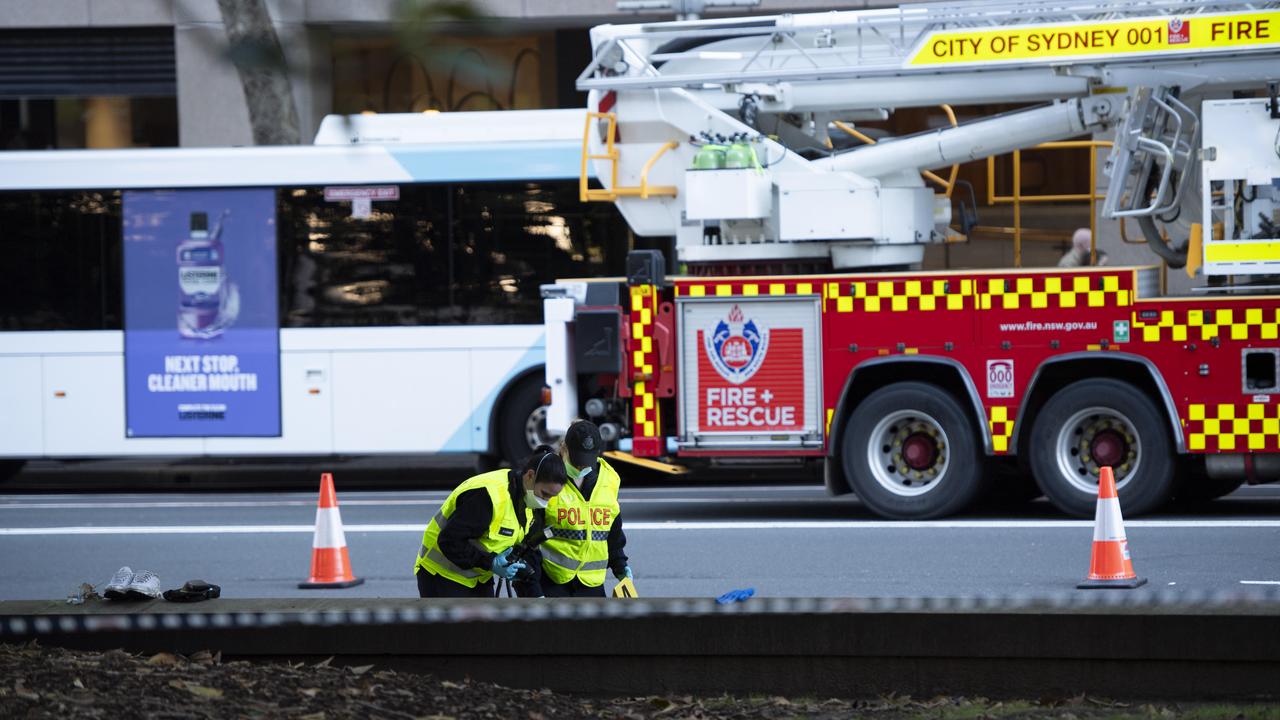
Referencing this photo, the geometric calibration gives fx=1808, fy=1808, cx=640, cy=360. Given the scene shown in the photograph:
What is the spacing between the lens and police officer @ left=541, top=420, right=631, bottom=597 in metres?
7.10

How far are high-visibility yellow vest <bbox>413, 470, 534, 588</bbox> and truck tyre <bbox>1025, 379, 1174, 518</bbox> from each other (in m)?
5.83

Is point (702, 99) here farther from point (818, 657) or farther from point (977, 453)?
point (818, 657)

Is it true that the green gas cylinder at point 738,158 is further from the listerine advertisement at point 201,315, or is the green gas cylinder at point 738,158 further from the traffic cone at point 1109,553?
the listerine advertisement at point 201,315

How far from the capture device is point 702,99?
1313 centimetres

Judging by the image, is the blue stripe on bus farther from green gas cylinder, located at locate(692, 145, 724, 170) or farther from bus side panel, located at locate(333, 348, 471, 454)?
green gas cylinder, located at locate(692, 145, 724, 170)

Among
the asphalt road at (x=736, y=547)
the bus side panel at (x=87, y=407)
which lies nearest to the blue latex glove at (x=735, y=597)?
the asphalt road at (x=736, y=547)

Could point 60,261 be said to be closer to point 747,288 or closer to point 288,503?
point 288,503

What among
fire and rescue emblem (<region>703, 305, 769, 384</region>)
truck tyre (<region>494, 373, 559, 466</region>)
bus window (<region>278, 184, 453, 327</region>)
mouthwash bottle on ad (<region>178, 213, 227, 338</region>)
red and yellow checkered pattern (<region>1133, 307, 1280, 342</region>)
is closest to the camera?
red and yellow checkered pattern (<region>1133, 307, 1280, 342</region>)

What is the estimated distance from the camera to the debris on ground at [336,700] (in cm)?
573

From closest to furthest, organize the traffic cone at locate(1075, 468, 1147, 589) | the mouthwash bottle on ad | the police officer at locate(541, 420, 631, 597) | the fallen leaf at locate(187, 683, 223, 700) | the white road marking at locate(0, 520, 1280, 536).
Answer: the fallen leaf at locate(187, 683, 223, 700), the police officer at locate(541, 420, 631, 597), the traffic cone at locate(1075, 468, 1147, 589), the white road marking at locate(0, 520, 1280, 536), the mouthwash bottle on ad

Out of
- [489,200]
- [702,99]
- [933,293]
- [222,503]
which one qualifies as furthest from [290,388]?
[933,293]

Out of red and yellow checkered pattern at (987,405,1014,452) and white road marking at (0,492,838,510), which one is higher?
red and yellow checkered pattern at (987,405,1014,452)

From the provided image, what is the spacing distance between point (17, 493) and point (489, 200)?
5.59 m

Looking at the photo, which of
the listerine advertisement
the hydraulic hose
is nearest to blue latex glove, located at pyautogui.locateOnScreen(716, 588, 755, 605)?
the hydraulic hose
